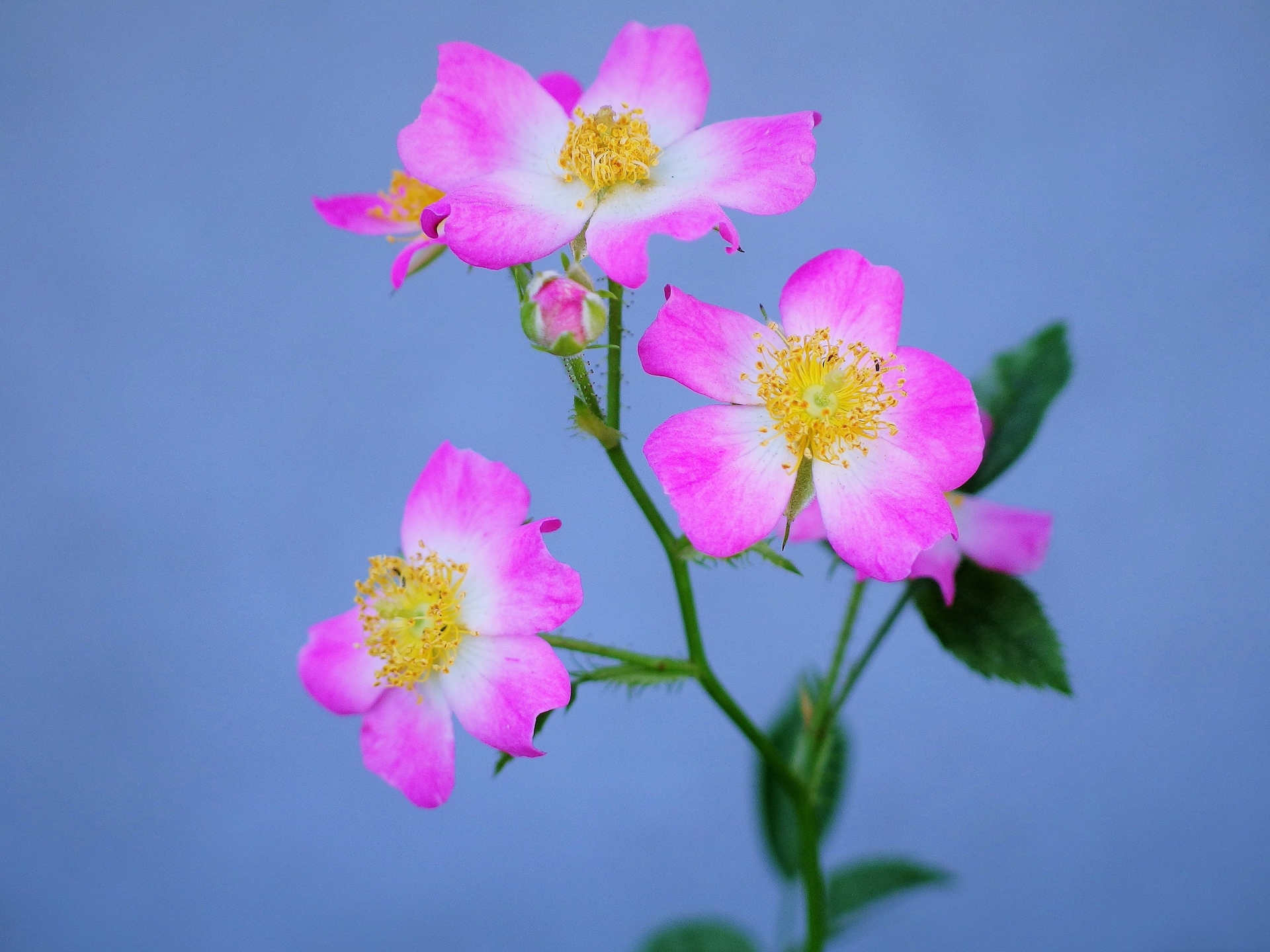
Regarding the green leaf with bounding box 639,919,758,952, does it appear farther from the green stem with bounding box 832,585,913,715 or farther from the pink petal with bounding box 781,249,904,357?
the pink petal with bounding box 781,249,904,357

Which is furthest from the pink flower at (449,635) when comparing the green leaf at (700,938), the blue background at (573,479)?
the blue background at (573,479)

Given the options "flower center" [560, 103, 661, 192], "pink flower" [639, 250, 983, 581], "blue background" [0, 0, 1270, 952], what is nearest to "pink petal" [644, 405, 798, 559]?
"pink flower" [639, 250, 983, 581]

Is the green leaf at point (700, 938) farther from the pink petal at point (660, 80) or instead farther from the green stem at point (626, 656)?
the pink petal at point (660, 80)

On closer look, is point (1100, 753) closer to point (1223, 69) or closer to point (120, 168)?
point (1223, 69)

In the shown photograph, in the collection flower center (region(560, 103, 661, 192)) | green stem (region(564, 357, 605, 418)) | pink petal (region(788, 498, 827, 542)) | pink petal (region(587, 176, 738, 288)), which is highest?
flower center (region(560, 103, 661, 192))

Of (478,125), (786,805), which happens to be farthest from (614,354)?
(786,805)

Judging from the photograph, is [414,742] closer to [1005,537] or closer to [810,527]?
[810,527]
